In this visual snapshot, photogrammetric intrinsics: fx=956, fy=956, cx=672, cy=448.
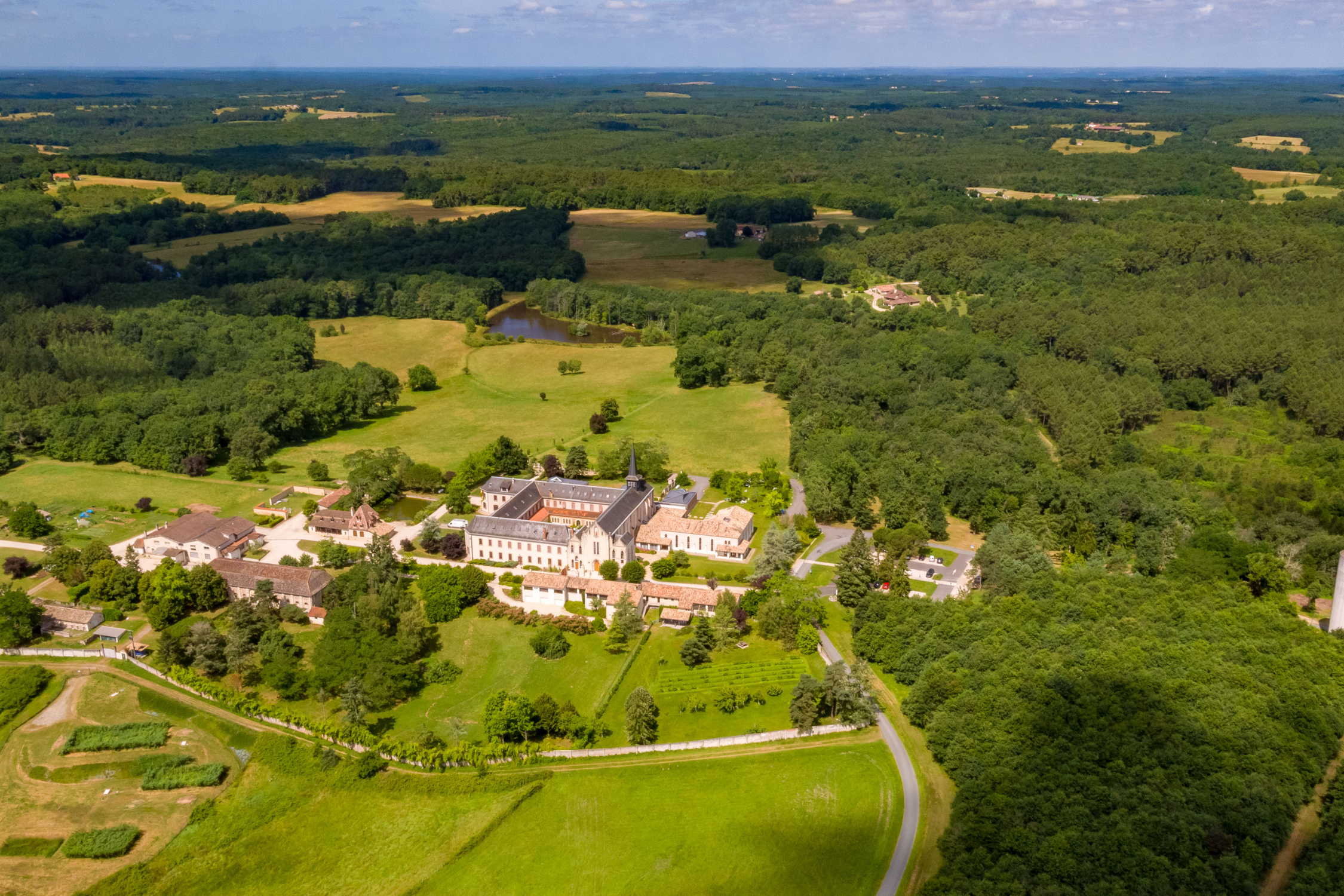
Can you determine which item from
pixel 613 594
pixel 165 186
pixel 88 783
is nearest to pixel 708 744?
pixel 613 594

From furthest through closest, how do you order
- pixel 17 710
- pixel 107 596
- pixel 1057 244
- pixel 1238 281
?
pixel 1057 244 → pixel 1238 281 → pixel 107 596 → pixel 17 710

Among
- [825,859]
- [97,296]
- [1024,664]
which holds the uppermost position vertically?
Answer: [97,296]

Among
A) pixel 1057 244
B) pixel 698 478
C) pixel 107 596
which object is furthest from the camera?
pixel 1057 244

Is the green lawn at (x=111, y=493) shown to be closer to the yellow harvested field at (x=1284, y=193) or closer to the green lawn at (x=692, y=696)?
the green lawn at (x=692, y=696)

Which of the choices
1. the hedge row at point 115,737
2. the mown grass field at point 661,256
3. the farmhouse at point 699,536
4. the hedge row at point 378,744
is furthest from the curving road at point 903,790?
the mown grass field at point 661,256

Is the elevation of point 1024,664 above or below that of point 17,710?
above

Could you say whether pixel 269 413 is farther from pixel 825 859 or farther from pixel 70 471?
pixel 825 859

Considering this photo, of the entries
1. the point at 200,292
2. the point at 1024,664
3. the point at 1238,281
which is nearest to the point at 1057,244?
the point at 1238,281
